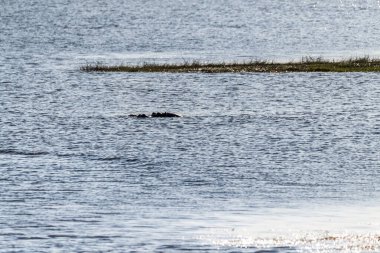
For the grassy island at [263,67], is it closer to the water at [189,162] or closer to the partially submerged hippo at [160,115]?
the water at [189,162]

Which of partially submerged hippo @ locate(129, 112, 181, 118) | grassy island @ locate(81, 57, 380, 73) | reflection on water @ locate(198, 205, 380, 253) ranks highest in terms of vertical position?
reflection on water @ locate(198, 205, 380, 253)

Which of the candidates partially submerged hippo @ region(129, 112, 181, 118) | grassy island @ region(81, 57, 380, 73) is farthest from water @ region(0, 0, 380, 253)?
grassy island @ region(81, 57, 380, 73)

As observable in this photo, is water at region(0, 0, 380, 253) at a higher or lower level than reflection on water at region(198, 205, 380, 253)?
lower

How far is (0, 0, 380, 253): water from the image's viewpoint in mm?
41750

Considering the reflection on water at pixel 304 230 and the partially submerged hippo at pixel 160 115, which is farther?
the partially submerged hippo at pixel 160 115

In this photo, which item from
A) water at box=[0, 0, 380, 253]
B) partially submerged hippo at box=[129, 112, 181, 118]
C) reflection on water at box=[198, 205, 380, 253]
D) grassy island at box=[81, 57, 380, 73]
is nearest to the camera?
reflection on water at box=[198, 205, 380, 253]

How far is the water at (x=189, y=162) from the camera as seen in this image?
4175cm

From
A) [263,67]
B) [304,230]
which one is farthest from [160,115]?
[304,230]

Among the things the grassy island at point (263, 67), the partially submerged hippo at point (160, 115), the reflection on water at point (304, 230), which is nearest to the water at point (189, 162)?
the reflection on water at point (304, 230)

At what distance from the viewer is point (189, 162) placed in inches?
2287

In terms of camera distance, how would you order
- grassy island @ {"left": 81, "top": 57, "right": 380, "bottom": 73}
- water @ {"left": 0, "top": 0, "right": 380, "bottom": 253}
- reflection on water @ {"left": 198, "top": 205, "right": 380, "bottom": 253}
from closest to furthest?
reflection on water @ {"left": 198, "top": 205, "right": 380, "bottom": 253} < water @ {"left": 0, "top": 0, "right": 380, "bottom": 253} < grassy island @ {"left": 81, "top": 57, "right": 380, "bottom": 73}

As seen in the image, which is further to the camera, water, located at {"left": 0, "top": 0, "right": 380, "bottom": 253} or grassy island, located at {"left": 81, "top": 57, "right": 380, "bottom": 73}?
grassy island, located at {"left": 81, "top": 57, "right": 380, "bottom": 73}

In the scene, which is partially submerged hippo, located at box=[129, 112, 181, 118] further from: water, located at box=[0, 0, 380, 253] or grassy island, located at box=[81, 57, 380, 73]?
grassy island, located at box=[81, 57, 380, 73]

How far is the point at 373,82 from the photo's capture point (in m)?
92.8
